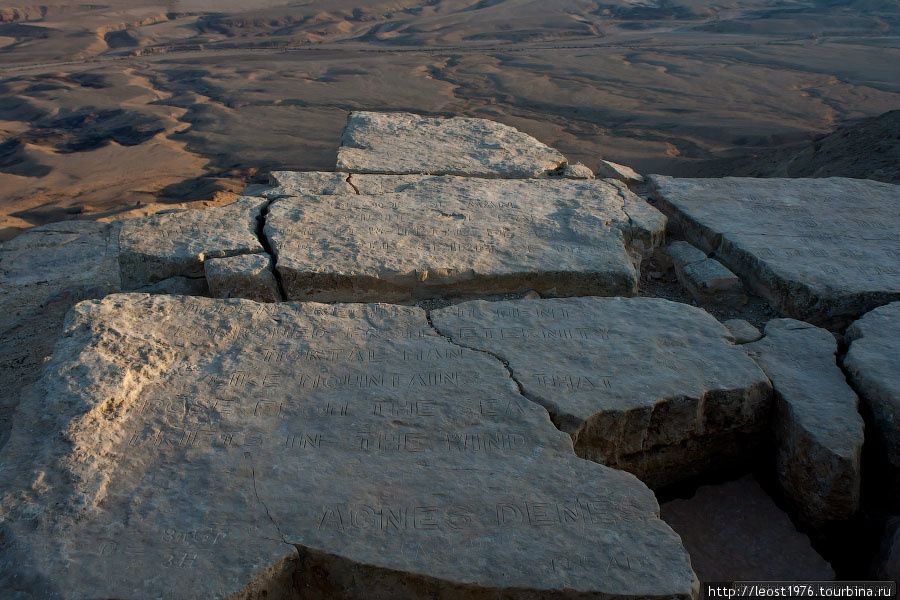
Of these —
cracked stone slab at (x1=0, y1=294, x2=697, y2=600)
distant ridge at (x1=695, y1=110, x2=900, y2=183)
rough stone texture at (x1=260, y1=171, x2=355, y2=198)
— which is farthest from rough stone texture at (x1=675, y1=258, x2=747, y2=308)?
distant ridge at (x1=695, y1=110, x2=900, y2=183)

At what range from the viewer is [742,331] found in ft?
8.59

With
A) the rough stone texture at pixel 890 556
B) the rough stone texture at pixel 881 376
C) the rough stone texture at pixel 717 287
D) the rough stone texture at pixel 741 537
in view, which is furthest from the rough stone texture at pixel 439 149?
the rough stone texture at pixel 890 556

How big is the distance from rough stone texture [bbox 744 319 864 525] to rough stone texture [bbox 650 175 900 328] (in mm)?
425

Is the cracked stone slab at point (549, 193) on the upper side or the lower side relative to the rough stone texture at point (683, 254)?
upper

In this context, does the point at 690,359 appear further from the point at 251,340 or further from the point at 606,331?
the point at 251,340

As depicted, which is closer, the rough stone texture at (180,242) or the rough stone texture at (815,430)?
the rough stone texture at (815,430)

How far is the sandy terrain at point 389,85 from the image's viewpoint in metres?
7.18

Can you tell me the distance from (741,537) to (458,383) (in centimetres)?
109

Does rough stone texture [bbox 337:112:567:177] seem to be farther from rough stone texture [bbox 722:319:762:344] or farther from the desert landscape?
rough stone texture [bbox 722:319:762:344]

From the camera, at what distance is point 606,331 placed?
8.29 feet

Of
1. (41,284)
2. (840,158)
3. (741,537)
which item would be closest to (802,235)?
(741,537)

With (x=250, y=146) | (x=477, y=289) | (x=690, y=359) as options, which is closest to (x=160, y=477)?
(x=477, y=289)

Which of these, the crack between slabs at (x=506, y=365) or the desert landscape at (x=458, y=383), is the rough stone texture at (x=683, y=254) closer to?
the desert landscape at (x=458, y=383)

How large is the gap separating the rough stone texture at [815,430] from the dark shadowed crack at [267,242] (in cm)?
199
